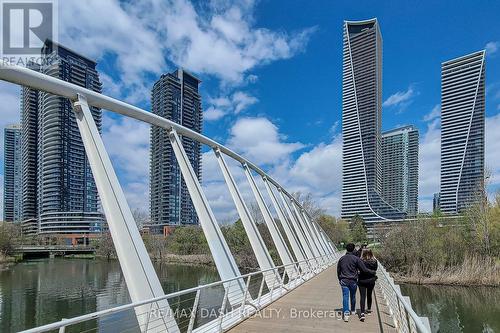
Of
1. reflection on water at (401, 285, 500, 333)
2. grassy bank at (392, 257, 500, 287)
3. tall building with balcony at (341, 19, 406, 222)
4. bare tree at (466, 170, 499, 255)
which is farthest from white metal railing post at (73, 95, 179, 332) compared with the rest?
tall building with balcony at (341, 19, 406, 222)

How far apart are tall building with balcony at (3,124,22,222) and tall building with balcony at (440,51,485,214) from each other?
77994mm

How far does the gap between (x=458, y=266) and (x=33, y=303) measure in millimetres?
31779

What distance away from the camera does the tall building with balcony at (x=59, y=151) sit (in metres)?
22.6

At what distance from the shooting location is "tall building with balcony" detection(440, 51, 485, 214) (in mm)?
66875

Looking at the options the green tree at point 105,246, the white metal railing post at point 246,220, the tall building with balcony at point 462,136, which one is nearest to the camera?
the white metal railing post at point 246,220

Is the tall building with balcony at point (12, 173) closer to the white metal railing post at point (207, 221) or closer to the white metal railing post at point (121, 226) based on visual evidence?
the white metal railing post at point (207, 221)

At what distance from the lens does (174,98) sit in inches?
1096

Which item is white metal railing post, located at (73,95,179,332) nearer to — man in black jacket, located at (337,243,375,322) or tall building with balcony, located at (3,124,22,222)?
man in black jacket, located at (337,243,375,322)

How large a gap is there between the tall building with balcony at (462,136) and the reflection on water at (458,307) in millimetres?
39976

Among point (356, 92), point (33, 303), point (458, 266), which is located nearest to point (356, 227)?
point (356, 92)

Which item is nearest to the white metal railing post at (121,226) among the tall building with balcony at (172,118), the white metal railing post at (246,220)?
the white metal railing post at (246,220)

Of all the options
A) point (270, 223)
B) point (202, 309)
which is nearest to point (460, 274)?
point (270, 223)

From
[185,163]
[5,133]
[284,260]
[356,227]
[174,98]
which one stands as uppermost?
[5,133]

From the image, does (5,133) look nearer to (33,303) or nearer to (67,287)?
(67,287)
